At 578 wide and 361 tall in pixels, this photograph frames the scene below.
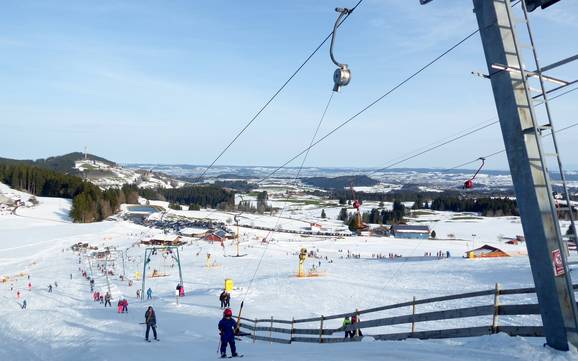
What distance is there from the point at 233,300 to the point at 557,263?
23.3 m

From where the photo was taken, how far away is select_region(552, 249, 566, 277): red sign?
20.0 feet

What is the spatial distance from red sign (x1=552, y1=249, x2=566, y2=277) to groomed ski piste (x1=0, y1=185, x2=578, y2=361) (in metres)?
1.03

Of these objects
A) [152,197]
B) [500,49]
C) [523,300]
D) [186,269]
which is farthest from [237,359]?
A: [152,197]

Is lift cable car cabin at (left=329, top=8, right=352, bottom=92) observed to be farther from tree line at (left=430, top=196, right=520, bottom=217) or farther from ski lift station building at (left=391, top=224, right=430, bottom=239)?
tree line at (left=430, top=196, right=520, bottom=217)

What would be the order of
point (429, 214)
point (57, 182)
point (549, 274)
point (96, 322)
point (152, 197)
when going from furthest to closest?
1. point (152, 197)
2. point (57, 182)
3. point (429, 214)
4. point (96, 322)
5. point (549, 274)

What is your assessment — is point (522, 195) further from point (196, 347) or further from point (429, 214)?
point (429, 214)

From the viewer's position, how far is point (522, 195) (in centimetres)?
623

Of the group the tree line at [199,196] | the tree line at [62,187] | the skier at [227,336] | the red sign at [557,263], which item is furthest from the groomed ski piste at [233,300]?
the tree line at [199,196]

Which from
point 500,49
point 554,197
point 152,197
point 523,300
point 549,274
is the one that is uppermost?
point 152,197

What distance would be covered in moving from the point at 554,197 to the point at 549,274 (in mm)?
1055

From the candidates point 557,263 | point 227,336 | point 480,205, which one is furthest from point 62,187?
point 557,263

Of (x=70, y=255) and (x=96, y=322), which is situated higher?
(x=70, y=255)

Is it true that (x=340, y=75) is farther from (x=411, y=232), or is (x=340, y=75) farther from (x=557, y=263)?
(x=411, y=232)

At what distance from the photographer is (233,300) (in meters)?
27.7
